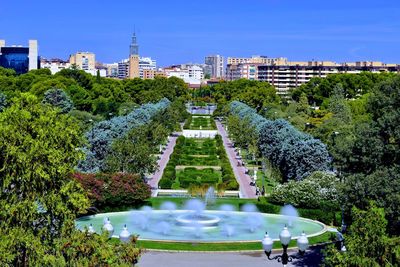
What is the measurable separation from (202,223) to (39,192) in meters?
15.9

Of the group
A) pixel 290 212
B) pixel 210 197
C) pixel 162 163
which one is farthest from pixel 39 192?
pixel 162 163

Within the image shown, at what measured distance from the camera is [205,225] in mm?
29359

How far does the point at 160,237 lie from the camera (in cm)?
2695

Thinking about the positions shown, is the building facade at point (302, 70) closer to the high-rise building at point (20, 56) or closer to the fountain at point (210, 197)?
the high-rise building at point (20, 56)

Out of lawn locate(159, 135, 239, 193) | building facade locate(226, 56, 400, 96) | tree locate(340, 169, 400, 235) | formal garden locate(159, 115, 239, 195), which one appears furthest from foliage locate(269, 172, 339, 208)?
building facade locate(226, 56, 400, 96)

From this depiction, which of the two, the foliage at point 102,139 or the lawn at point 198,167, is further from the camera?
the lawn at point 198,167

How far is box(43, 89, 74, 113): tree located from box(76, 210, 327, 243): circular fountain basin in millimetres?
39461

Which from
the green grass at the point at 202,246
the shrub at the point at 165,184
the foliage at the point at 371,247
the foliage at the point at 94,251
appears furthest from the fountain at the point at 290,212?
the foliage at the point at 94,251

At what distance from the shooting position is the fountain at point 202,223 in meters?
27.5

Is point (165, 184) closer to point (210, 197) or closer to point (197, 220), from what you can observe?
point (210, 197)

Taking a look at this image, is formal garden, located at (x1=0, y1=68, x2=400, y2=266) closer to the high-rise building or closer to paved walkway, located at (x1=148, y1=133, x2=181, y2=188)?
paved walkway, located at (x1=148, y1=133, x2=181, y2=188)

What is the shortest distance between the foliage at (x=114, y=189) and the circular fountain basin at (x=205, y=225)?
668mm

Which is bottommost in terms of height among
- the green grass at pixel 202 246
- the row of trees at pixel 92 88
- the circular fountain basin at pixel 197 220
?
the green grass at pixel 202 246

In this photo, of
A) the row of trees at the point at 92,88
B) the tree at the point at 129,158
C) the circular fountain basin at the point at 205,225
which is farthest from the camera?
the row of trees at the point at 92,88
